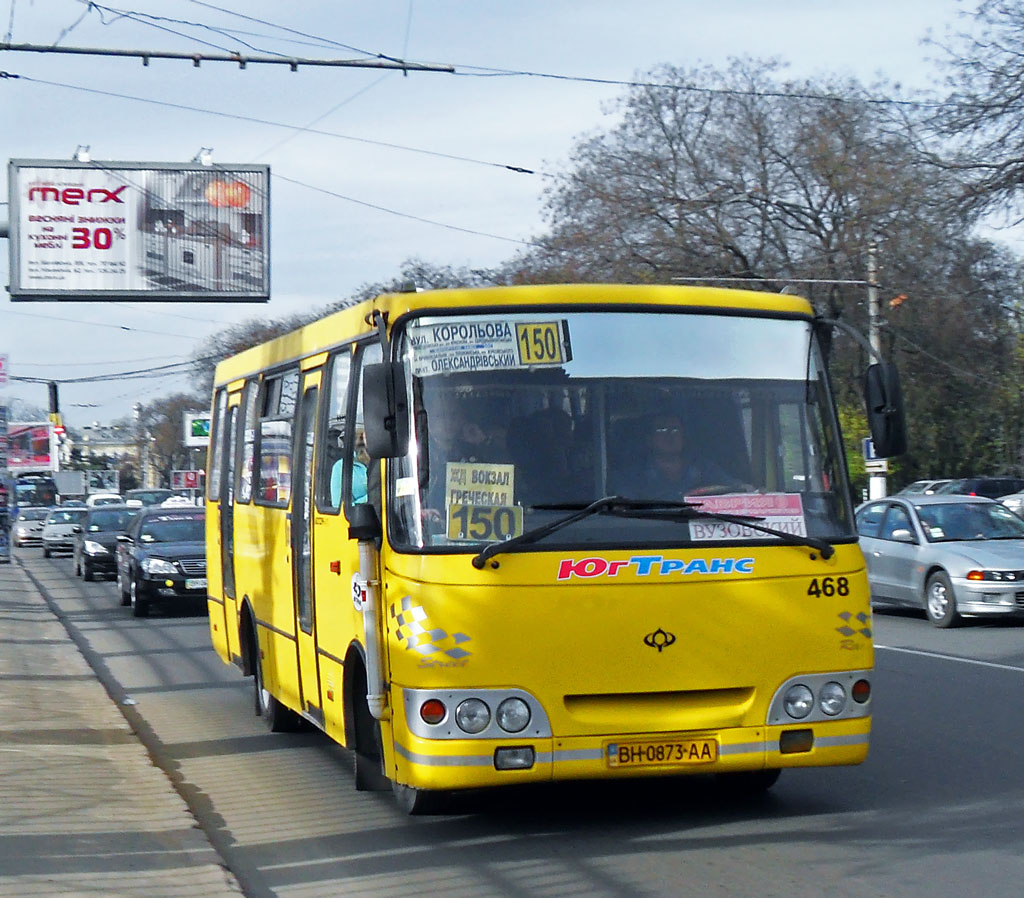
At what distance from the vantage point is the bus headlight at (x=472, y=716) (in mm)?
6754

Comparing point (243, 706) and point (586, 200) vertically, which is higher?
point (586, 200)

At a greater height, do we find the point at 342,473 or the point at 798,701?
the point at 342,473

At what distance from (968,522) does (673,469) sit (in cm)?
1238

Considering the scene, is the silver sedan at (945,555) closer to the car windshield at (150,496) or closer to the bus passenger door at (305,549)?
the bus passenger door at (305,549)

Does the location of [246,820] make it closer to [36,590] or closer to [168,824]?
[168,824]

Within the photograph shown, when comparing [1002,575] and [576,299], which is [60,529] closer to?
[1002,575]

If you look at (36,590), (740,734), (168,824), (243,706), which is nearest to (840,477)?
(740,734)

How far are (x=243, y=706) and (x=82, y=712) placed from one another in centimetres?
127

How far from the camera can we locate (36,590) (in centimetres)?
2997

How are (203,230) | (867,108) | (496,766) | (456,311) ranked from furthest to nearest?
(867,108)
(203,230)
(456,311)
(496,766)

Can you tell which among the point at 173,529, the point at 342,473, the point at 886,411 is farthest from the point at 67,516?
the point at 886,411

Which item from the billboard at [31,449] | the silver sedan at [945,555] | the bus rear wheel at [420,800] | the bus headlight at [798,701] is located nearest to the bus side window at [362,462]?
the bus rear wheel at [420,800]

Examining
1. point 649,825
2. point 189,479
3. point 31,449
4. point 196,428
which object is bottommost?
point 649,825

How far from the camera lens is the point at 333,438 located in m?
8.36
